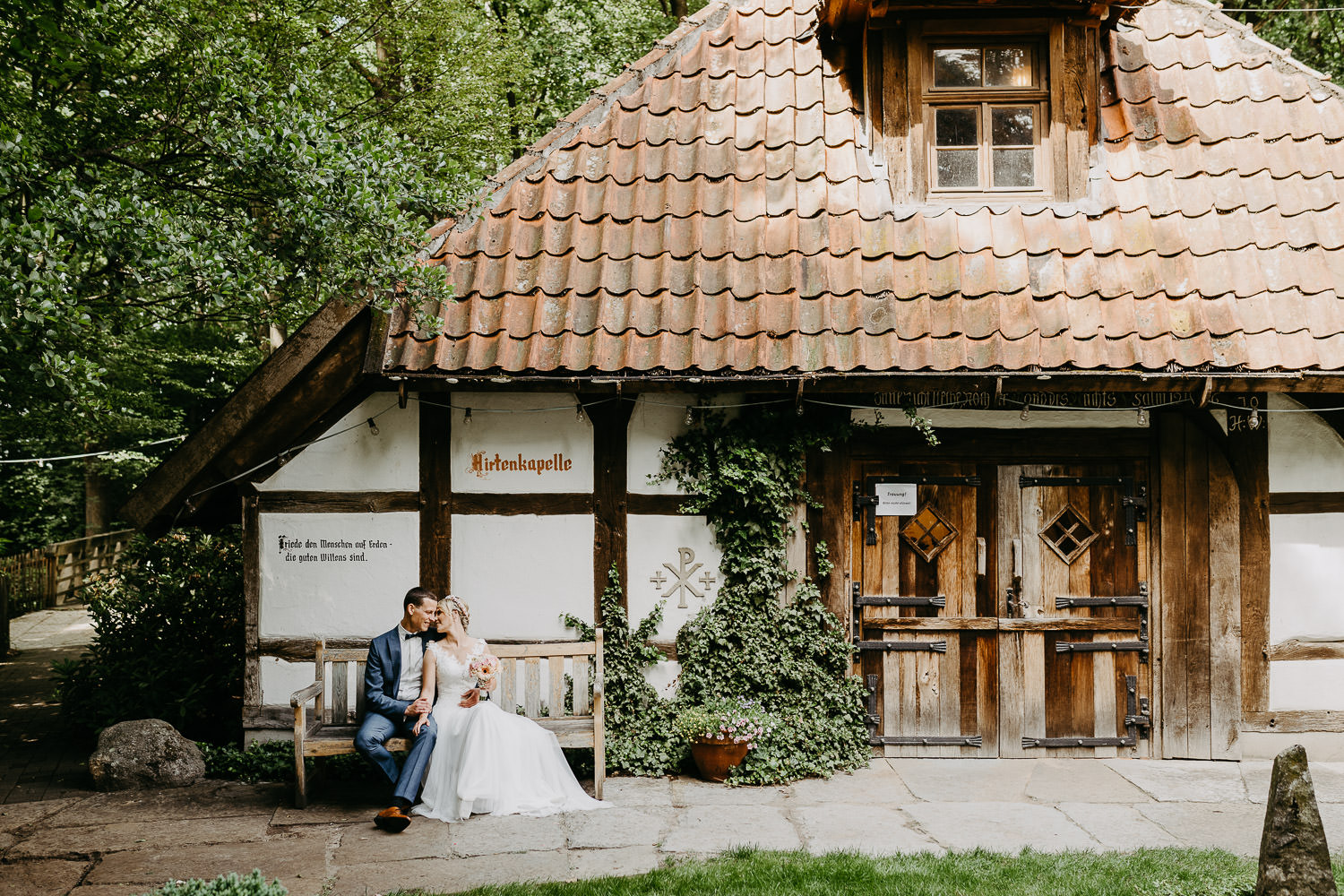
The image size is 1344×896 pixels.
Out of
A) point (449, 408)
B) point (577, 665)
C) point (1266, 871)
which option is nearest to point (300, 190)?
point (449, 408)

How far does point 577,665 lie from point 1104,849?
10.8 ft

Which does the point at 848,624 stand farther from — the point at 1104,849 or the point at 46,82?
the point at 46,82

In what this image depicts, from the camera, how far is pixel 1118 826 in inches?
219

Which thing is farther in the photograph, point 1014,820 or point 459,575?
point 459,575

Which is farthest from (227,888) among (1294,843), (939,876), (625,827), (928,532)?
(928,532)

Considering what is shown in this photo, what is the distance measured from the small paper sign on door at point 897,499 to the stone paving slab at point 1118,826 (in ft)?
7.16

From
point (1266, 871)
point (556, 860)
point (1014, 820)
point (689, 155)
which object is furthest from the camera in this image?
point (689, 155)

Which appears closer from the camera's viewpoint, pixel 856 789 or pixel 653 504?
pixel 856 789

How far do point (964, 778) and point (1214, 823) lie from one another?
1496 mm

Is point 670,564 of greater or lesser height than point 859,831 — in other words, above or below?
above

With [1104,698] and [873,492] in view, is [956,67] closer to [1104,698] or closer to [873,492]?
[873,492]

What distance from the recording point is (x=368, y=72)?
43.2ft

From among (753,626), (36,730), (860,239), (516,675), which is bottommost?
(36,730)

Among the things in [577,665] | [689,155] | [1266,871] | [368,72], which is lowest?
[1266,871]
